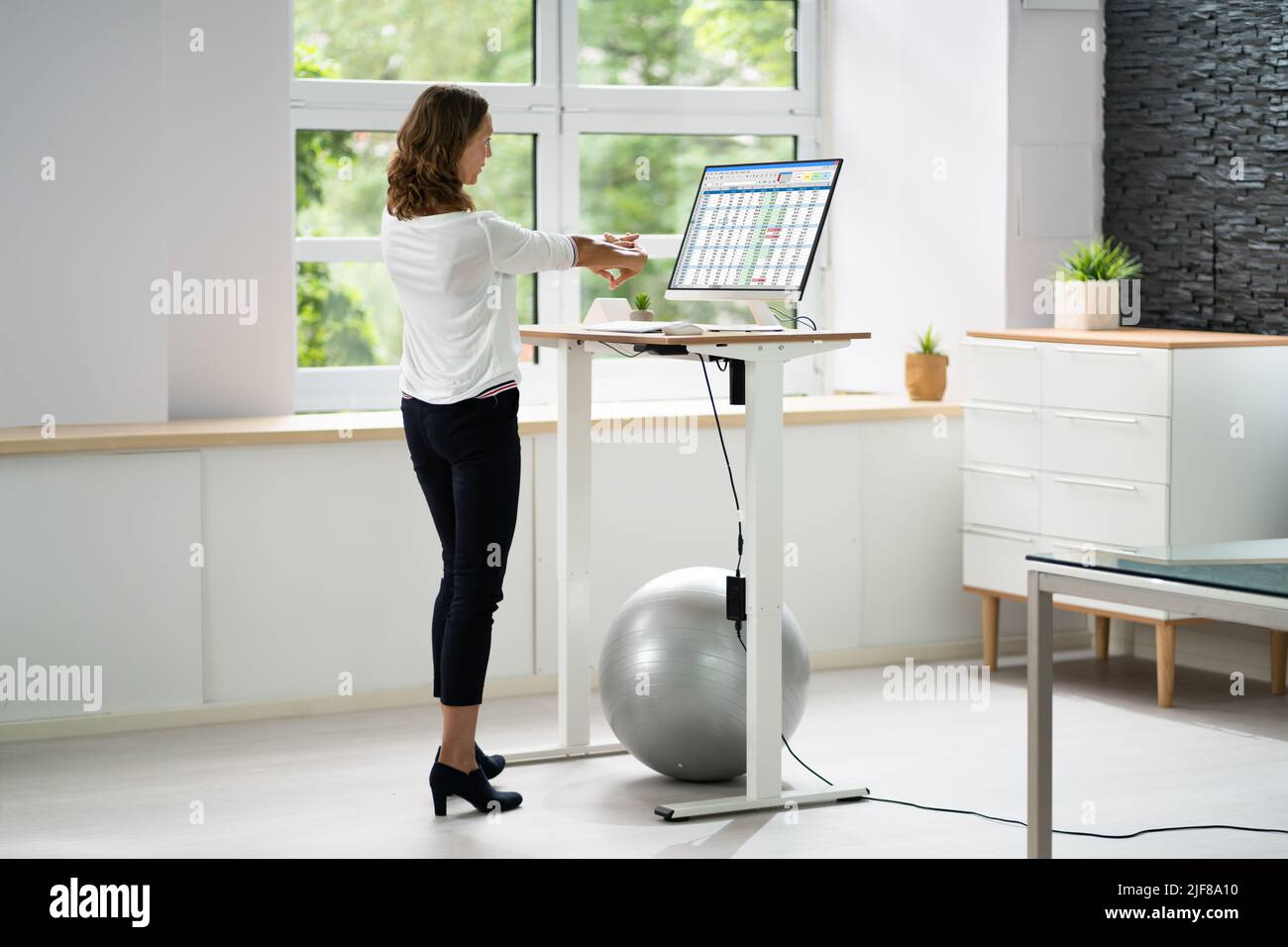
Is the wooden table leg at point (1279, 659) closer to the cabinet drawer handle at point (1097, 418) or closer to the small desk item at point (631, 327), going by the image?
the cabinet drawer handle at point (1097, 418)

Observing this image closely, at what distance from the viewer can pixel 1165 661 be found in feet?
16.4

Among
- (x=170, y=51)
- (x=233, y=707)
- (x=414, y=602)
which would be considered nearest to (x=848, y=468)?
(x=414, y=602)

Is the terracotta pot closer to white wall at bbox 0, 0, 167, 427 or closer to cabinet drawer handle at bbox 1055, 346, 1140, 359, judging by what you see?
cabinet drawer handle at bbox 1055, 346, 1140, 359

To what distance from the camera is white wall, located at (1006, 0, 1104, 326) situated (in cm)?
571

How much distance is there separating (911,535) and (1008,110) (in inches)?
54.1

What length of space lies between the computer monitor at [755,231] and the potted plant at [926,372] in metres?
1.66

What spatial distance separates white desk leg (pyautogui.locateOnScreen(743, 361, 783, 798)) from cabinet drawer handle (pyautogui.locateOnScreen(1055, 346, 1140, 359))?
1500 mm

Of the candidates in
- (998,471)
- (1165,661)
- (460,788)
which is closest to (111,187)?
(460,788)

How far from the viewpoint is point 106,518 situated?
468 centimetres

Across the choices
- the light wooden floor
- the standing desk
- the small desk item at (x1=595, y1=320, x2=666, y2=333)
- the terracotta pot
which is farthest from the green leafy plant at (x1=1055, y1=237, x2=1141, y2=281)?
the small desk item at (x1=595, y1=320, x2=666, y2=333)

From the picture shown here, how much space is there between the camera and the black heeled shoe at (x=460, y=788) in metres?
3.94

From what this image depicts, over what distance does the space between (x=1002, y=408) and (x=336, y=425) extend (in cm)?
197

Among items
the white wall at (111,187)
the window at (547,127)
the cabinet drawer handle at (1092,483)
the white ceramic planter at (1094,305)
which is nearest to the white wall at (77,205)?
the white wall at (111,187)

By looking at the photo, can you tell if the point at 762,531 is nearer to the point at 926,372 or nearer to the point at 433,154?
the point at 433,154
